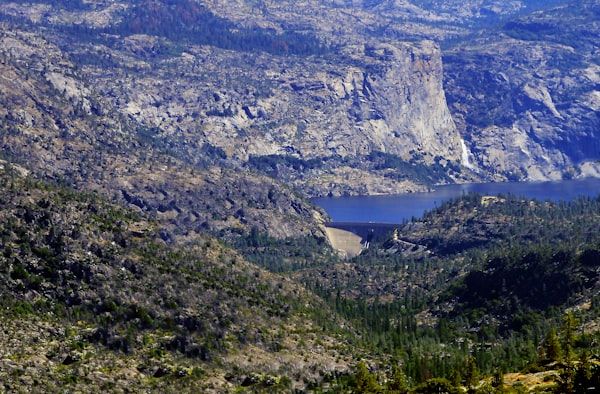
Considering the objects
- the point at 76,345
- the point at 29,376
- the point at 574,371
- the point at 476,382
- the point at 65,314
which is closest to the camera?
the point at 574,371

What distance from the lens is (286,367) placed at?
193 metres

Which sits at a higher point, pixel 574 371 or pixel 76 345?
pixel 574 371

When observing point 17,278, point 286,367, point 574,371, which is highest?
point 574,371

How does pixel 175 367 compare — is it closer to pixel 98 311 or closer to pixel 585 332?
pixel 98 311

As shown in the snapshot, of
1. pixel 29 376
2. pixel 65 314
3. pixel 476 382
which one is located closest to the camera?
pixel 476 382

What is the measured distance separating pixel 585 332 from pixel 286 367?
55109mm

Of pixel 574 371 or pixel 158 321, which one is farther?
pixel 158 321

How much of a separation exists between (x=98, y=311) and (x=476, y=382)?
260 ft

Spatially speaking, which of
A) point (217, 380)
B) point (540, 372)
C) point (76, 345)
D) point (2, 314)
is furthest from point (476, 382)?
point (2, 314)

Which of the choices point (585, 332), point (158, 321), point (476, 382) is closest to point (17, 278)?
point (158, 321)

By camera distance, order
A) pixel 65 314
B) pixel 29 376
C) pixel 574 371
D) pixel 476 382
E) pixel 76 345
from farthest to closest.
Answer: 1. pixel 65 314
2. pixel 76 345
3. pixel 29 376
4. pixel 476 382
5. pixel 574 371

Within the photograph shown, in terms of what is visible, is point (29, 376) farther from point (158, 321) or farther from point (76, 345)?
point (158, 321)

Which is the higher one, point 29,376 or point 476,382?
point 476,382

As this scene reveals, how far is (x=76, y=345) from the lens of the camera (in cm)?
17538
